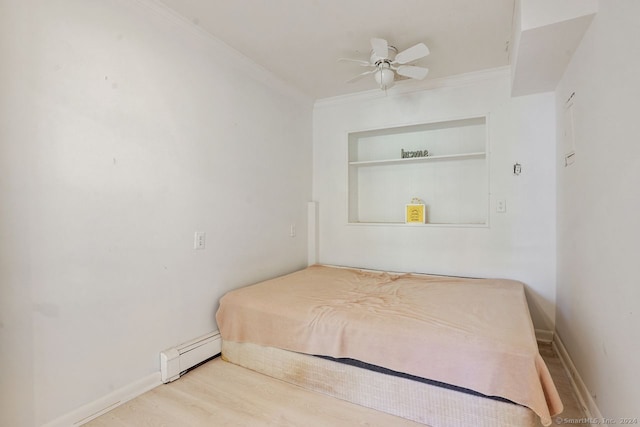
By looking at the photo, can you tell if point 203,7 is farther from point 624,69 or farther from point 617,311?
point 617,311

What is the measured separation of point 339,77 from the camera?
2.88m

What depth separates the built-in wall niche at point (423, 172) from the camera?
117 inches

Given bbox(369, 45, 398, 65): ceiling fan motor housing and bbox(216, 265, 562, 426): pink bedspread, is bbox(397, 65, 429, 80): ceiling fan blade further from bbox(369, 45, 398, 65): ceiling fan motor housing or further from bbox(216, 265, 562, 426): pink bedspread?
bbox(216, 265, 562, 426): pink bedspread

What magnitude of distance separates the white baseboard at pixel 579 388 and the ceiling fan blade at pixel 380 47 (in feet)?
7.76

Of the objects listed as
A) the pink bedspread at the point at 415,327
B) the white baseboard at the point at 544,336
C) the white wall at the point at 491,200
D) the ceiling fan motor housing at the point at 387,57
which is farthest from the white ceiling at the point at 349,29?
the white baseboard at the point at 544,336

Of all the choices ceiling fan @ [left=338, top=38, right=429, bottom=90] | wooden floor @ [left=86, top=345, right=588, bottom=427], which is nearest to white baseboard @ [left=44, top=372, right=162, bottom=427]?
wooden floor @ [left=86, top=345, right=588, bottom=427]

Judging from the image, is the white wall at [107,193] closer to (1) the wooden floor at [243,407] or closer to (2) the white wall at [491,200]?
(1) the wooden floor at [243,407]

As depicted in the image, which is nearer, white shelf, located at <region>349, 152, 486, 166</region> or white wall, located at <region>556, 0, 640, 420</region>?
white wall, located at <region>556, 0, 640, 420</region>

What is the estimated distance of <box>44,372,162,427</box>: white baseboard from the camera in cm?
148

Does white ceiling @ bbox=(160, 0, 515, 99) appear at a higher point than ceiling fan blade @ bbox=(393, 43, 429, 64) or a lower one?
higher

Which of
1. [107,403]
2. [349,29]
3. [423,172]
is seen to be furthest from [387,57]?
[107,403]

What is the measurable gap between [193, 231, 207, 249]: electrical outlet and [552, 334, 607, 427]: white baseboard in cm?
245

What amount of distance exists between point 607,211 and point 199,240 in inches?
93.8

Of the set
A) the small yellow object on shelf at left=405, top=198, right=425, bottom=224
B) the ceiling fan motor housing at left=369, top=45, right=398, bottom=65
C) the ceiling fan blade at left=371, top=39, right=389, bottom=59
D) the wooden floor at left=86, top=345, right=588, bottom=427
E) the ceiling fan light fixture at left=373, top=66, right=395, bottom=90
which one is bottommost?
the wooden floor at left=86, top=345, right=588, bottom=427
